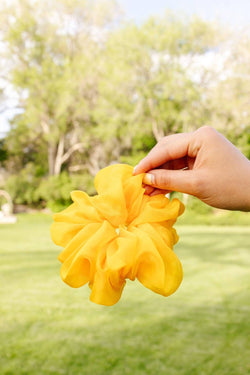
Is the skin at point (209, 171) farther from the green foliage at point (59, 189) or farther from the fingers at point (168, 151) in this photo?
the green foliage at point (59, 189)

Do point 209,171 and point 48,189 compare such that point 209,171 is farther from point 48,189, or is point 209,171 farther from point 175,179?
point 48,189

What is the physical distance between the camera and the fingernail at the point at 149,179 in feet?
4.79

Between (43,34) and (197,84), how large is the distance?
380 inches

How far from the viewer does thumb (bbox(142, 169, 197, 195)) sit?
4.53ft

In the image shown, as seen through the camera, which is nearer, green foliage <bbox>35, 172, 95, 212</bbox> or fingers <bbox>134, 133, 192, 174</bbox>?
fingers <bbox>134, 133, 192, 174</bbox>

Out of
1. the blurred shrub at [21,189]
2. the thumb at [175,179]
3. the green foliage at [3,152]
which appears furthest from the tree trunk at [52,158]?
the thumb at [175,179]

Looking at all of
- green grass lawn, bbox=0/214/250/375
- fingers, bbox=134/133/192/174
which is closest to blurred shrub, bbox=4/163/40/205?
green grass lawn, bbox=0/214/250/375

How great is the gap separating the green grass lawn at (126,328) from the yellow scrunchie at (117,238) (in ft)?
6.21

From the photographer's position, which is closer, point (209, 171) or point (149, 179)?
point (209, 171)

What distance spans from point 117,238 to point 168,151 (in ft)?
1.14

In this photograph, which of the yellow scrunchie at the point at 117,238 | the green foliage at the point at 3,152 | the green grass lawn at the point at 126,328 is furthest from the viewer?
the green foliage at the point at 3,152

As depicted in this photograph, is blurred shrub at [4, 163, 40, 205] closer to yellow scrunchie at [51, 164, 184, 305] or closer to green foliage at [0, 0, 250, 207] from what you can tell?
green foliage at [0, 0, 250, 207]

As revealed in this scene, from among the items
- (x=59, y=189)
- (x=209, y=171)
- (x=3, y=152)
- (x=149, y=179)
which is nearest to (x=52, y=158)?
(x=3, y=152)

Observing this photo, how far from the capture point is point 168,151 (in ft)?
4.70
